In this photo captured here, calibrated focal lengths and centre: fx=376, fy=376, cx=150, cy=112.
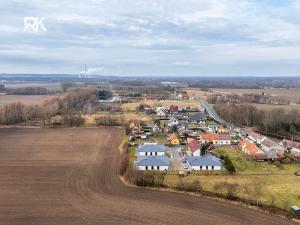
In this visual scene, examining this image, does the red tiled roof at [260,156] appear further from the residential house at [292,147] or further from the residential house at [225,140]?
the residential house at [225,140]

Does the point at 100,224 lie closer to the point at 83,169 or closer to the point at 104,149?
the point at 83,169

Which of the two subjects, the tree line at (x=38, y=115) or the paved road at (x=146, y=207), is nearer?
the paved road at (x=146, y=207)

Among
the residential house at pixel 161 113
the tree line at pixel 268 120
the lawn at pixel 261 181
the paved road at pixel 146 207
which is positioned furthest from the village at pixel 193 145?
the residential house at pixel 161 113

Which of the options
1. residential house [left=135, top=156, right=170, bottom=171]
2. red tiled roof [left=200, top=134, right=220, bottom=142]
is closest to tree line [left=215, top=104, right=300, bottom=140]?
red tiled roof [left=200, top=134, right=220, bottom=142]

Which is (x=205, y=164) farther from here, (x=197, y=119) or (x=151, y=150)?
(x=197, y=119)

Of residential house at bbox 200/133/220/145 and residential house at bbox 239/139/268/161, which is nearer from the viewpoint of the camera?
residential house at bbox 239/139/268/161

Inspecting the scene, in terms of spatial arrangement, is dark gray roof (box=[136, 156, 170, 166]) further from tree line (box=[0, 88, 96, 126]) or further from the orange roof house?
tree line (box=[0, 88, 96, 126])
